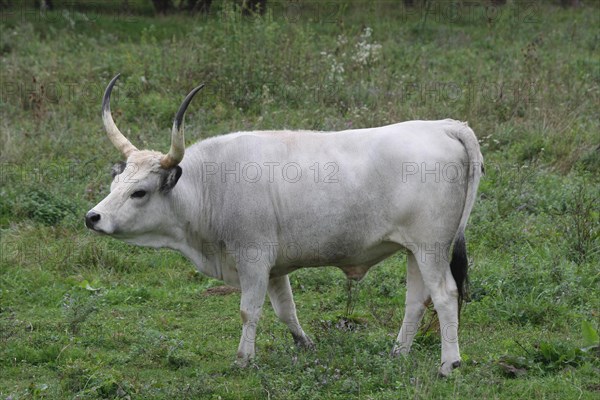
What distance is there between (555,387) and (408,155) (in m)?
1.71

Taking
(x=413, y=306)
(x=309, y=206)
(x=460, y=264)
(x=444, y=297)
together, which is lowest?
(x=413, y=306)

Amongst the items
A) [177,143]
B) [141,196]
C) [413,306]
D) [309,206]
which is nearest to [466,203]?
[413,306]


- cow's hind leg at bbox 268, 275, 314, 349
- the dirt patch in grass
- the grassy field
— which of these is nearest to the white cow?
cow's hind leg at bbox 268, 275, 314, 349

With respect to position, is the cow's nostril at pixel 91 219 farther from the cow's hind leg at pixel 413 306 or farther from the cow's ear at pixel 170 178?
the cow's hind leg at pixel 413 306

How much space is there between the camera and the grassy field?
6.16m

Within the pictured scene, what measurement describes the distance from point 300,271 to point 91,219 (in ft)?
9.30

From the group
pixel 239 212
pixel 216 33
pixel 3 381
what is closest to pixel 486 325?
pixel 239 212

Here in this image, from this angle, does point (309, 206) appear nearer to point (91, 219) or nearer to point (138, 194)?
point (138, 194)

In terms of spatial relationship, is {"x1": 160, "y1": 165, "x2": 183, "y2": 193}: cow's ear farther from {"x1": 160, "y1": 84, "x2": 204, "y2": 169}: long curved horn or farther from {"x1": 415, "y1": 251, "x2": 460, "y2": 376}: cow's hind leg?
{"x1": 415, "y1": 251, "x2": 460, "y2": 376}: cow's hind leg

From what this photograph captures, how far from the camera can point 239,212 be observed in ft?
21.1

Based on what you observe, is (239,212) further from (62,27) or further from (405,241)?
(62,27)

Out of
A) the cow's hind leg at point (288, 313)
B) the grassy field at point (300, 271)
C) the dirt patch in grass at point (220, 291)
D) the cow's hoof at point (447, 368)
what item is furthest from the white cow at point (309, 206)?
the dirt patch in grass at point (220, 291)

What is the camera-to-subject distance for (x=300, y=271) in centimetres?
861

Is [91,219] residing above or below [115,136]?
below
